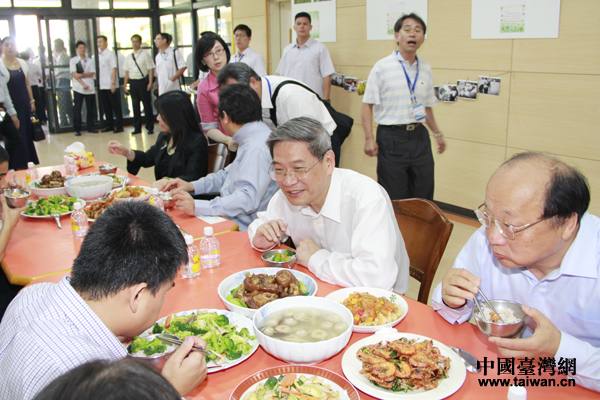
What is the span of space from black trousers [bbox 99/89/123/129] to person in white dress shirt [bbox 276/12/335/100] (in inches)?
222

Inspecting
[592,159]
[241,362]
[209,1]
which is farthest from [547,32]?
[209,1]

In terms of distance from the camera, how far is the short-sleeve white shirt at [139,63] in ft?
32.0

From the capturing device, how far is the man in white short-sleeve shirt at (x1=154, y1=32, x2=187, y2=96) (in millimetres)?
9109

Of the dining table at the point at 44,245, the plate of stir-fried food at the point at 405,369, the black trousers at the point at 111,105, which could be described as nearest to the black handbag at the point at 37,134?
the black trousers at the point at 111,105

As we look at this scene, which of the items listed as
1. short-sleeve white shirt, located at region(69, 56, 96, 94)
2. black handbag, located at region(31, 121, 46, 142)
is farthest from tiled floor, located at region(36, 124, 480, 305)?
short-sleeve white shirt, located at region(69, 56, 96, 94)

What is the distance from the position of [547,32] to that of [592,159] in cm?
112

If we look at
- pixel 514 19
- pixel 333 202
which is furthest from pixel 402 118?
pixel 333 202

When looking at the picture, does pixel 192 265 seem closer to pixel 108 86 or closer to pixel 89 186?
pixel 89 186

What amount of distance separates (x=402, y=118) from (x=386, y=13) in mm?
Answer: 1857

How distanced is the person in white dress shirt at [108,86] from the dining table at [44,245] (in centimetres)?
792

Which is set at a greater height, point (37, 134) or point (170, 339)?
point (37, 134)

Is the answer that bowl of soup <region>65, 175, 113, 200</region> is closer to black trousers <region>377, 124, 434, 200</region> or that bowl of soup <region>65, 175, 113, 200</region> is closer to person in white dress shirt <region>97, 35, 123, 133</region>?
black trousers <region>377, 124, 434, 200</region>

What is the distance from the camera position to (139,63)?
977cm

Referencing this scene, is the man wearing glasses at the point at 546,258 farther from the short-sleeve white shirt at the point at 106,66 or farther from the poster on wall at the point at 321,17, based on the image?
the short-sleeve white shirt at the point at 106,66
